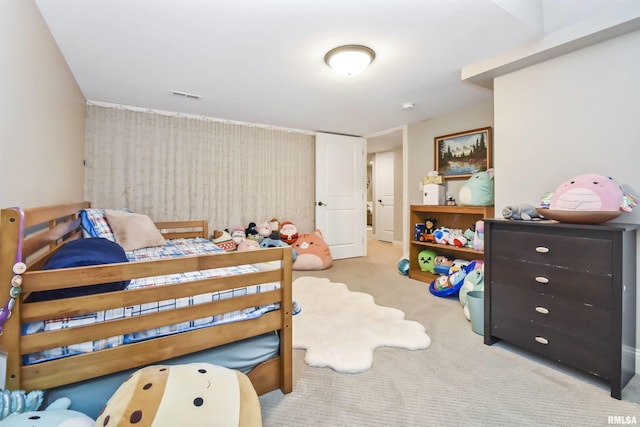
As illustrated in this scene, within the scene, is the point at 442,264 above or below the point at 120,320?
below

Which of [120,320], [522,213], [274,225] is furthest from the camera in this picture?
[274,225]

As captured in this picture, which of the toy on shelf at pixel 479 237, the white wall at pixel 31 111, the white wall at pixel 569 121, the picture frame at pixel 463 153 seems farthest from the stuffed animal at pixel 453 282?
the white wall at pixel 31 111

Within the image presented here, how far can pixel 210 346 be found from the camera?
1.25 m

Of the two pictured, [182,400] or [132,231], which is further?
[132,231]

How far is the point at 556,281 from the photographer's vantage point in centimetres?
164

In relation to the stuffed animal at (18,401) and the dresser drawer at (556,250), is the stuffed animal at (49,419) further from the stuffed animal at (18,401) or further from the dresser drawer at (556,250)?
the dresser drawer at (556,250)

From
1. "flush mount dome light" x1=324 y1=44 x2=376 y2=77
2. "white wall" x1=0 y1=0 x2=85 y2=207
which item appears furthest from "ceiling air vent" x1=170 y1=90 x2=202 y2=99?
"flush mount dome light" x1=324 y1=44 x2=376 y2=77

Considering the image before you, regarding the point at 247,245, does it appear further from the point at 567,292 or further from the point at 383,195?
the point at 383,195

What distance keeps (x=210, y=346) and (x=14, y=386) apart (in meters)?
0.61

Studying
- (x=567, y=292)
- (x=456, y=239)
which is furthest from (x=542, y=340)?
(x=456, y=239)

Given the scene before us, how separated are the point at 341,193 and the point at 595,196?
3.41 m

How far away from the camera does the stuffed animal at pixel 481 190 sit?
117 inches

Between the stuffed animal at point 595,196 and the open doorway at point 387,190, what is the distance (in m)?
4.08

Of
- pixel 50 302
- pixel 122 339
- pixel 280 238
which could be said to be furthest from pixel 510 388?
pixel 280 238
